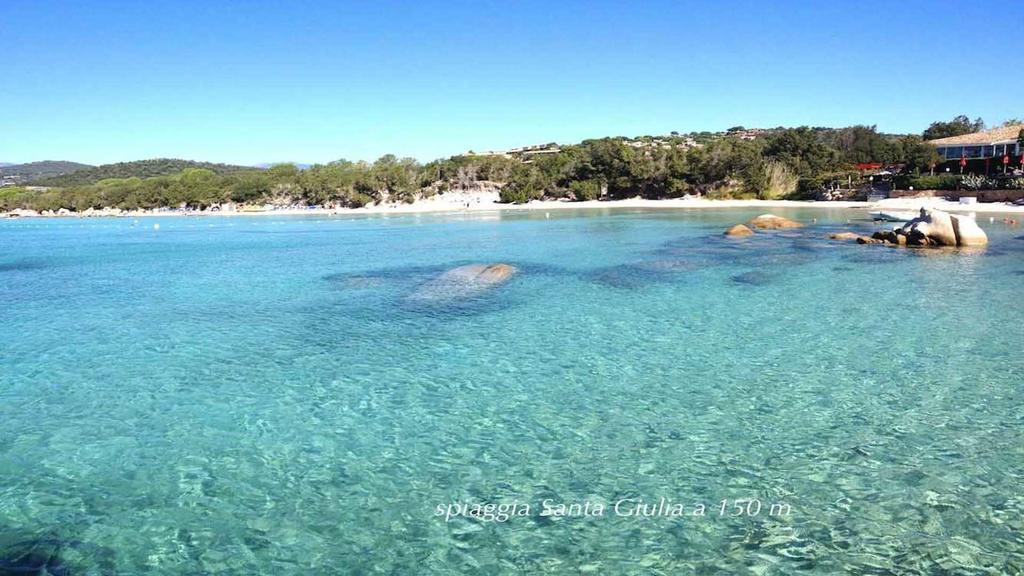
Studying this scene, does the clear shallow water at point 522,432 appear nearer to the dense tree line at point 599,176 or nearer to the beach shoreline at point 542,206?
the beach shoreline at point 542,206

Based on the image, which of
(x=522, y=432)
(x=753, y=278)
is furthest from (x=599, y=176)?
(x=522, y=432)

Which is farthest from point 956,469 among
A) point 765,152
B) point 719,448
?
point 765,152

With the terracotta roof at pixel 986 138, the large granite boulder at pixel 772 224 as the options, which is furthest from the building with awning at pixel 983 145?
the large granite boulder at pixel 772 224

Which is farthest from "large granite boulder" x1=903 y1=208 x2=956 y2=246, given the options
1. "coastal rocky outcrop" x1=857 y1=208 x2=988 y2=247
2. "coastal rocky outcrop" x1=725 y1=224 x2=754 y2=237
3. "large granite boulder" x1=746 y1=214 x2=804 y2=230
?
"large granite boulder" x1=746 y1=214 x2=804 y2=230

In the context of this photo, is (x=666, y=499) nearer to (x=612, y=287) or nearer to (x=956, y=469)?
(x=956, y=469)

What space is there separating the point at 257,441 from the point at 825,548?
6353 millimetres

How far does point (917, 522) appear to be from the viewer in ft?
18.5

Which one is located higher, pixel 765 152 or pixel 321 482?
pixel 765 152

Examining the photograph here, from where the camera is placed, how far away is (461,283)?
20.4 metres

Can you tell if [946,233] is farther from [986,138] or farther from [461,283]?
[986,138]

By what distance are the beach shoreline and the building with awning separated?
17.4 metres

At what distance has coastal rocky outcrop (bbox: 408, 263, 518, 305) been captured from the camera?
1809 centimetres

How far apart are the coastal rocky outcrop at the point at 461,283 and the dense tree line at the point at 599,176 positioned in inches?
2388

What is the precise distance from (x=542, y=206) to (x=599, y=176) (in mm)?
10565
